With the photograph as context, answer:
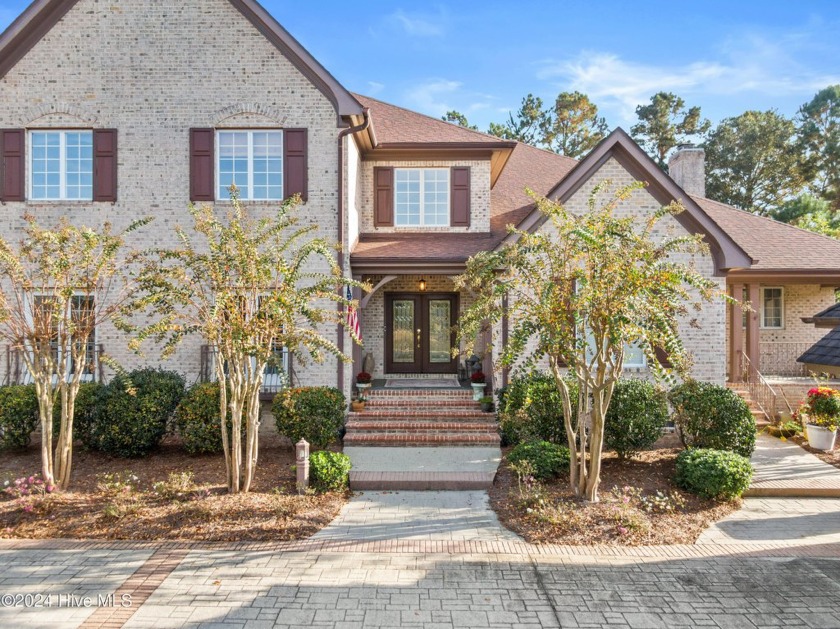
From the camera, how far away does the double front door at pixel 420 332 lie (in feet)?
47.9

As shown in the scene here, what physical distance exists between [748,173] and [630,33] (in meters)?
27.4

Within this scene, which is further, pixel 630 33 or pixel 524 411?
pixel 630 33

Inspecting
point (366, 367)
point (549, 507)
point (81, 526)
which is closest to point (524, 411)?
→ point (549, 507)

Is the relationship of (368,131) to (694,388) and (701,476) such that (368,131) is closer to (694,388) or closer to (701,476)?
(694,388)

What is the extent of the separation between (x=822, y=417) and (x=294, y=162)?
475 inches

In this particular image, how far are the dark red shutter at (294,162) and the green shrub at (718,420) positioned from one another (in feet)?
27.9

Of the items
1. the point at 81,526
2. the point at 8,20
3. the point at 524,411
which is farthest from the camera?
the point at 8,20

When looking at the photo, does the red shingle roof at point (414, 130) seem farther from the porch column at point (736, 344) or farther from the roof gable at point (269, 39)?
the porch column at point (736, 344)

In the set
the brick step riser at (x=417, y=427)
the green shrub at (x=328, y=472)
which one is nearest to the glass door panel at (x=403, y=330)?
the brick step riser at (x=417, y=427)

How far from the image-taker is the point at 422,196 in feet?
44.3

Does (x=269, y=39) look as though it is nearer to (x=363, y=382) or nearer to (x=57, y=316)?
(x=57, y=316)

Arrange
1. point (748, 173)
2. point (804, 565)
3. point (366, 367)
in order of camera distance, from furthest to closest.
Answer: point (748, 173) < point (366, 367) < point (804, 565)

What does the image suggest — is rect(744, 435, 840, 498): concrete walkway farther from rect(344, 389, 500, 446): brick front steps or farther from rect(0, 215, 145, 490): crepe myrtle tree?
rect(0, 215, 145, 490): crepe myrtle tree

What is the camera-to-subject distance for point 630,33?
1162 centimetres
